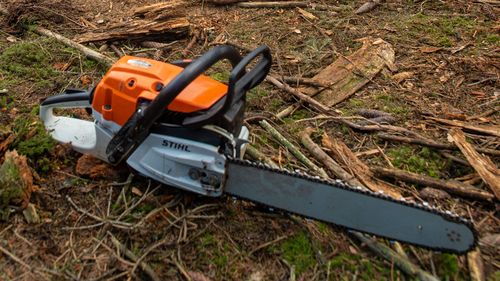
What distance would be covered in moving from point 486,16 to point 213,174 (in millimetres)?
4203

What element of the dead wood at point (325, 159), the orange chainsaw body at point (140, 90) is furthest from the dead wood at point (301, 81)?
the orange chainsaw body at point (140, 90)

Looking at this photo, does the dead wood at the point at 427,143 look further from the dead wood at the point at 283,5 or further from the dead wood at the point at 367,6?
the dead wood at the point at 283,5

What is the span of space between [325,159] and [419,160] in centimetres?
62

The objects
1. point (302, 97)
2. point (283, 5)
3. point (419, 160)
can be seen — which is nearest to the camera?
point (419, 160)

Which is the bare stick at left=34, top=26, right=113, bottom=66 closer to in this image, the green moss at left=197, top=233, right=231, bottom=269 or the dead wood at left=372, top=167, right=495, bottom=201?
the green moss at left=197, top=233, right=231, bottom=269

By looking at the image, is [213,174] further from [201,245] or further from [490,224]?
[490,224]

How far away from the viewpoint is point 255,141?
3016 millimetres

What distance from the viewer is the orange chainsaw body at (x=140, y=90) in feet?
7.02

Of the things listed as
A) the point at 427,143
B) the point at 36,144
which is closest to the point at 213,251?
the point at 36,144

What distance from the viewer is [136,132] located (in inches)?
86.0

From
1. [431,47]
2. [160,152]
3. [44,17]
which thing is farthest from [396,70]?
[44,17]

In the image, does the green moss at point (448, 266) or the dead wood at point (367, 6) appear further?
the dead wood at point (367, 6)

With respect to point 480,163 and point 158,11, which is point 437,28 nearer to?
point 480,163

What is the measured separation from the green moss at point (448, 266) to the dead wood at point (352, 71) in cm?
166
